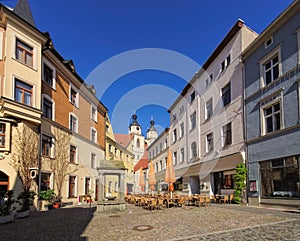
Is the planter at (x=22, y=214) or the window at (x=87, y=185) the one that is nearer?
the planter at (x=22, y=214)

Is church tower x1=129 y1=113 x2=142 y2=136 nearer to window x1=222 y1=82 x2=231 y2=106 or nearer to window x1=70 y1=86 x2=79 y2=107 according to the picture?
window x1=70 y1=86 x2=79 y2=107

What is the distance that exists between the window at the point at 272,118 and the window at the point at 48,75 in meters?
16.4

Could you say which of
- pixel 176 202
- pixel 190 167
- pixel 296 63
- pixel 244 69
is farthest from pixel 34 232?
pixel 190 167

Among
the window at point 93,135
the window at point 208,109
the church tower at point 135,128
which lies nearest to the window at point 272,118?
the window at point 208,109

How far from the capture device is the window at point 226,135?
22.4 metres

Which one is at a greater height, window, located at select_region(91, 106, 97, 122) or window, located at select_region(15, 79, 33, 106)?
window, located at select_region(91, 106, 97, 122)

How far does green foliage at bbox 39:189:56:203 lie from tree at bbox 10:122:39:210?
54.5 inches

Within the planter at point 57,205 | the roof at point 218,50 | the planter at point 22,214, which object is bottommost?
the planter at point 57,205

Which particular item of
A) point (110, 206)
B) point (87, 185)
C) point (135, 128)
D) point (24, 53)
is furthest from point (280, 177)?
point (135, 128)

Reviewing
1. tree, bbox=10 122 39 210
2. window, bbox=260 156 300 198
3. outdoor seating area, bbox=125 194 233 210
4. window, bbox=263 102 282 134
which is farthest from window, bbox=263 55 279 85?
tree, bbox=10 122 39 210

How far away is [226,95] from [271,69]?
6.12 m

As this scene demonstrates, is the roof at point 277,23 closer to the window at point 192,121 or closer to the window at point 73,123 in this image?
the window at point 192,121

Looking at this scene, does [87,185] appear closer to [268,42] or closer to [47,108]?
[47,108]

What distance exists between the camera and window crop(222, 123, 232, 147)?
2236 centimetres
